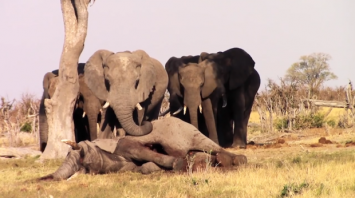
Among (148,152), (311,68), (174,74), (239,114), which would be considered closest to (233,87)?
(239,114)

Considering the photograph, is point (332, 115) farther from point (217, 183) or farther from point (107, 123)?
point (217, 183)

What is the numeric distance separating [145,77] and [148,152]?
3.96m

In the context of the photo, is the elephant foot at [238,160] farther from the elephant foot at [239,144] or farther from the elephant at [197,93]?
the elephant foot at [239,144]

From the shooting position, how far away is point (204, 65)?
716 inches

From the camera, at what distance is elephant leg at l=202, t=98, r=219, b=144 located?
1755 centimetres

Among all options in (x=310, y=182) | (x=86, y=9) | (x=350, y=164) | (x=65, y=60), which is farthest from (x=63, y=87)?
(x=310, y=182)

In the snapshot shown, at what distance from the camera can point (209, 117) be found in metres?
17.8

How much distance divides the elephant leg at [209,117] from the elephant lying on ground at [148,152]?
5811 millimetres

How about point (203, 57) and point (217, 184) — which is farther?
point (203, 57)

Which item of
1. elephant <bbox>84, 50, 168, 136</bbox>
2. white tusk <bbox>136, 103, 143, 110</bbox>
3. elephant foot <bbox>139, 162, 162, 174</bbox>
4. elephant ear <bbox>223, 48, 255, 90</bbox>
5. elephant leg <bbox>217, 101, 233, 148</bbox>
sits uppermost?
elephant ear <bbox>223, 48, 255, 90</bbox>

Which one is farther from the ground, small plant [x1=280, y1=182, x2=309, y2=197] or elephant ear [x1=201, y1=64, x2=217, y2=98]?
elephant ear [x1=201, y1=64, x2=217, y2=98]

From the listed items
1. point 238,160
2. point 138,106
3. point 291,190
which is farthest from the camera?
point 138,106

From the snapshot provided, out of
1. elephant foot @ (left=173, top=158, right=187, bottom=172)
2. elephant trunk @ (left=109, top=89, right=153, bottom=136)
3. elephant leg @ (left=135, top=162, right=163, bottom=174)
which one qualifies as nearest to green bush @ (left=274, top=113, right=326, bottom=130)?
elephant trunk @ (left=109, top=89, right=153, bottom=136)

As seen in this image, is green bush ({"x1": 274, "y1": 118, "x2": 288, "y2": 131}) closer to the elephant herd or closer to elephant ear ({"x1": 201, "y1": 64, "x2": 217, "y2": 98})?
the elephant herd
